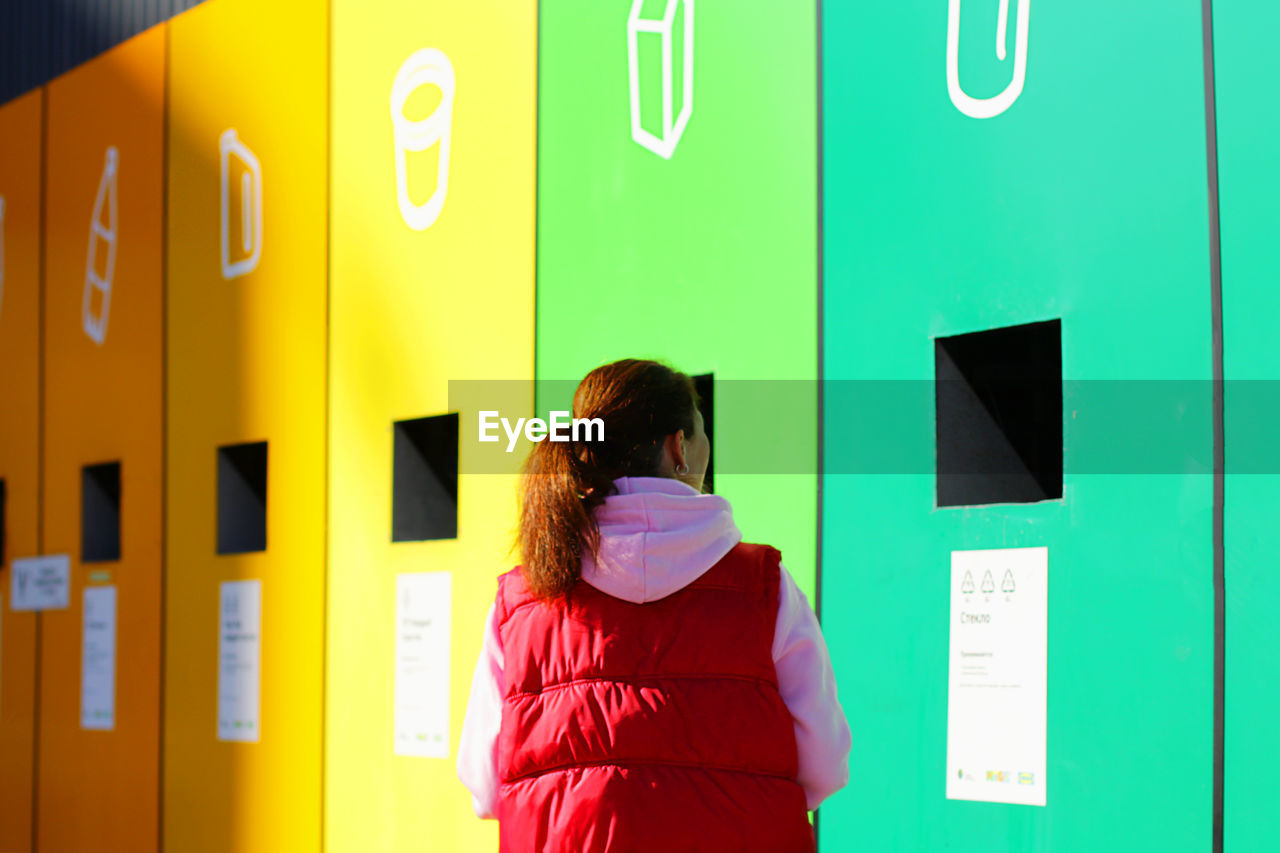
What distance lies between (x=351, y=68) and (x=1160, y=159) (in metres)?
2.44

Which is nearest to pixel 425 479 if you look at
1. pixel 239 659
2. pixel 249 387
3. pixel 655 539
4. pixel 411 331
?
pixel 411 331

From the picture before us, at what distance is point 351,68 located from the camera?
403 cm

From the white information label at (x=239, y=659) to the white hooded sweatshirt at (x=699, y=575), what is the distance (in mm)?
2323

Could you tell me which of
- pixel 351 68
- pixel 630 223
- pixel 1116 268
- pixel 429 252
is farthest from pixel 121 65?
pixel 1116 268

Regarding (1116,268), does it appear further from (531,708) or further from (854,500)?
(531,708)

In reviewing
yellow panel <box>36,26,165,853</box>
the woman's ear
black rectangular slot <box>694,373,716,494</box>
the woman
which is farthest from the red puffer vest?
yellow panel <box>36,26,165,853</box>

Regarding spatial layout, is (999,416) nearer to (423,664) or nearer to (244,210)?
(423,664)

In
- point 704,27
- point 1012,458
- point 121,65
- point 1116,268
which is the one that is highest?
point 121,65

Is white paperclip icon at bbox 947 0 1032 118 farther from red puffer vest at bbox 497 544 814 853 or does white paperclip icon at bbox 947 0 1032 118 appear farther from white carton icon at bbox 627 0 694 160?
red puffer vest at bbox 497 544 814 853

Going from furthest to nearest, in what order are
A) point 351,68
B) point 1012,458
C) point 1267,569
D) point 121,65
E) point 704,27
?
point 121,65 → point 351,68 → point 704,27 → point 1012,458 → point 1267,569

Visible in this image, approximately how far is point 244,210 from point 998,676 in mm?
2836

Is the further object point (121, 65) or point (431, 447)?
point (121, 65)

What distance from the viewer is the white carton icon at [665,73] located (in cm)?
317

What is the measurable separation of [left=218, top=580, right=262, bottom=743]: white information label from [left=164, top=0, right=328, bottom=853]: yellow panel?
3 centimetres
